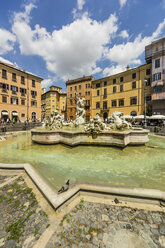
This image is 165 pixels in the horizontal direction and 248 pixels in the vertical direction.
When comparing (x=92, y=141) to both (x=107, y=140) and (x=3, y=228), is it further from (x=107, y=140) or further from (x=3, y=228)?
(x=3, y=228)

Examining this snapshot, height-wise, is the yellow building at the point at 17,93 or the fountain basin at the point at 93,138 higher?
the yellow building at the point at 17,93

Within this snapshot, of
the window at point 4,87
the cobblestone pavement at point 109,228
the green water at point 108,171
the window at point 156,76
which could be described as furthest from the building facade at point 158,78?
the window at point 4,87

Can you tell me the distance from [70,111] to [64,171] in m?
34.8

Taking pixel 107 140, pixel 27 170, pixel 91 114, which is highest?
pixel 91 114

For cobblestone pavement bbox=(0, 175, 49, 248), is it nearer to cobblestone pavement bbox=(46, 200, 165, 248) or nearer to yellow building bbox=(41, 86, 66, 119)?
cobblestone pavement bbox=(46, 200, 165, 248)

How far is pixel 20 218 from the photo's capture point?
1.85 meters

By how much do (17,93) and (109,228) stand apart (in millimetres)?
33043

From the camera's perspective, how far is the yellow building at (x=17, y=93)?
2436 centimetres

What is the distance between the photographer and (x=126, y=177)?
3.14 meters

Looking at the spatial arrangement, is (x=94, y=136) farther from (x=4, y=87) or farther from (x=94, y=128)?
(x=4, y=87)

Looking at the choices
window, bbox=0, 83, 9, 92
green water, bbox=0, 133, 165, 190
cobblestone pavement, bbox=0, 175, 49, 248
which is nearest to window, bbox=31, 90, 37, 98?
window, bbox=0, 83, 9, 92

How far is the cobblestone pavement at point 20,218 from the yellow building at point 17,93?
2402cm

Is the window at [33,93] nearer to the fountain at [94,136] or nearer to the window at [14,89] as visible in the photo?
the window at [14,89]

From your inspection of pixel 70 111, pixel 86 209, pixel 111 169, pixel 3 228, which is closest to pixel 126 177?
pixel 111 169
